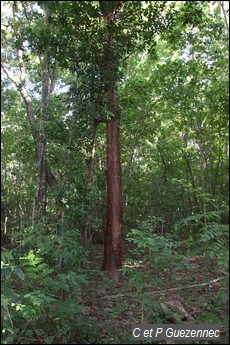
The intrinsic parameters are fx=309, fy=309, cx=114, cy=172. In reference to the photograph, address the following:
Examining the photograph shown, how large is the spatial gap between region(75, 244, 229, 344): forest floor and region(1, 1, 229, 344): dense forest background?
0.15 feet

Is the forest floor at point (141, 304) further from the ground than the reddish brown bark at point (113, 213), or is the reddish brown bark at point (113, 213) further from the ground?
the reddish brown bark at point (113, 213)

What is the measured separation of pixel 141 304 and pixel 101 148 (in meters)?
6.23

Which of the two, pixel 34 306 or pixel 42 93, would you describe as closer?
pixel 34 306

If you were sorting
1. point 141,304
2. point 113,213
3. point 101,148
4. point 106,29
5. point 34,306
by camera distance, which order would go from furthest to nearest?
point 101,148, point 113,213, point 141,304, point 106,29, point 34,306

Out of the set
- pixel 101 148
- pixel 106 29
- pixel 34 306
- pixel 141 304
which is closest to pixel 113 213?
pixel 141 304

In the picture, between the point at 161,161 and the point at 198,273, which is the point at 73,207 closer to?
the point at 198,273

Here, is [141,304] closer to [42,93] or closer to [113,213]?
[113,213]

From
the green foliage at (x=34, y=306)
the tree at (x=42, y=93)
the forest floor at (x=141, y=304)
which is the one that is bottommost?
the forest floor at (x=141, y=304)

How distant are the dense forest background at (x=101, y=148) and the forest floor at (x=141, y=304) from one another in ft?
0.15

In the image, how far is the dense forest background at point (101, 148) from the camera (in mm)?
3906

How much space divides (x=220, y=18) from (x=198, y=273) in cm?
676

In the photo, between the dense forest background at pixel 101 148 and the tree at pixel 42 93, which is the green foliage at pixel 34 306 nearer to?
the dense forest background at pixel 101 148

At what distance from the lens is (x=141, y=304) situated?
18.3ft

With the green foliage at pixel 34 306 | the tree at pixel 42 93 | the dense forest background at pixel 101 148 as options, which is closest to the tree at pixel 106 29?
the dense forest background at pixel 101 148
